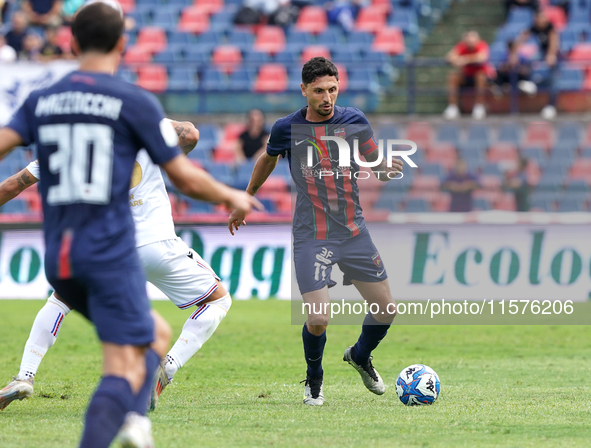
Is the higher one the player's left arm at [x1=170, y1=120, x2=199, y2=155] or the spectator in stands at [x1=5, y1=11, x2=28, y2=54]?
the player's left arm at [x1=170, y1=120, x2=199, y2=155]

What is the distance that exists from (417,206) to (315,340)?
8.77m

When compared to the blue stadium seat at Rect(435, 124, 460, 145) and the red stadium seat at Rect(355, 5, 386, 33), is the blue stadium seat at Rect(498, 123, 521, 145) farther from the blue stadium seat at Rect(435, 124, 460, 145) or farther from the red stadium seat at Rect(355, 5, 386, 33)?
the red stadium seat at Rect(355, 5, 386, 33)

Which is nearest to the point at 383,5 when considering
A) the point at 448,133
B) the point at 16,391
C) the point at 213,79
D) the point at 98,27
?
the point at 213,79

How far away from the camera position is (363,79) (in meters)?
19.7

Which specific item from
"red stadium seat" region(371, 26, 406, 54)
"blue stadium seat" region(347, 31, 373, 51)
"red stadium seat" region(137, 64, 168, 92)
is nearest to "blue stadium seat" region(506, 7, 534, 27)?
"red stadium seat" region(371, 26, 406, 54)

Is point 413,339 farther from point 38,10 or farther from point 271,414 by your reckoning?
point 38,10

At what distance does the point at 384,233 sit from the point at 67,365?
6728 mm

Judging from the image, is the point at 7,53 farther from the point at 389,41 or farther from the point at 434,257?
the point at 434,257

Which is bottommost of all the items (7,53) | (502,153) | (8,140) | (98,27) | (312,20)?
(502,153)

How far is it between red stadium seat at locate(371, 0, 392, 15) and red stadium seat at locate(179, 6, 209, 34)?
14.1 ft

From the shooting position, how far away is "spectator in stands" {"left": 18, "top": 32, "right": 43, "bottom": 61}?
64.2 ft

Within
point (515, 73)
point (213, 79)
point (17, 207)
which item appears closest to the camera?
point (17, 207)

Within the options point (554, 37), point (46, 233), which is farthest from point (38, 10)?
point (46, 233)

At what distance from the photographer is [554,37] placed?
A: 1884 centimetres
